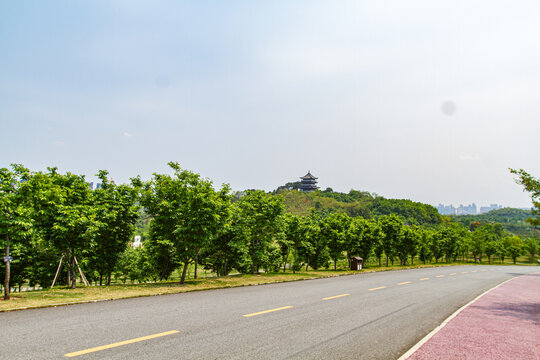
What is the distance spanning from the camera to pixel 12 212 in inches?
445

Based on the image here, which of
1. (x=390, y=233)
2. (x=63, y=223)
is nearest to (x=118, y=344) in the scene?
(x=63, y=223)

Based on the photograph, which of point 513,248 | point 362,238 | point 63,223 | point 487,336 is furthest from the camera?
point 513,248

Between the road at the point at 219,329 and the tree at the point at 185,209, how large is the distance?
5.65 m

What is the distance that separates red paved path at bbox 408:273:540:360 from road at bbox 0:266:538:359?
58 cm

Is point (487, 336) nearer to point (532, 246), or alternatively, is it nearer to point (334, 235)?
point (334, 235)

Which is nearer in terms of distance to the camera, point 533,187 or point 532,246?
point 533,187

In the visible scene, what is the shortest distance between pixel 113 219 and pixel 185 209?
4618 millimetres

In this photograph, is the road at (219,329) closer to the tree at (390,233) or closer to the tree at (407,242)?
the tree at (390,233)

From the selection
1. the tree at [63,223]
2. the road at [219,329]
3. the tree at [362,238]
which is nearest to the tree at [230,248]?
the tree at [63,223]

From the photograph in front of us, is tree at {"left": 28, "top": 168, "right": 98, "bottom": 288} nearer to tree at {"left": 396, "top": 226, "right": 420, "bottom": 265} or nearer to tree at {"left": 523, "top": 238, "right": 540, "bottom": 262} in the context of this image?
tree at {"left": 396, "top": 226, "right": 420, "bottom": 265}

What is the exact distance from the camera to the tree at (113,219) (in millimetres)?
19781

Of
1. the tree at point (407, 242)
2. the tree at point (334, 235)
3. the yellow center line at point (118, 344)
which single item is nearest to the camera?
the yellow center line at point (118, 344)

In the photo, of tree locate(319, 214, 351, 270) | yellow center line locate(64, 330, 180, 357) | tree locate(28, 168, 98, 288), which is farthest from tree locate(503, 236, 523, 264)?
yellow center line locate(64, 330, 180, 357)

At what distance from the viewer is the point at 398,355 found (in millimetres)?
6441
